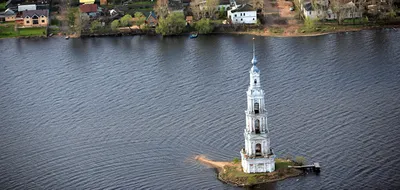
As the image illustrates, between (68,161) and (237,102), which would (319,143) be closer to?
(237,102)

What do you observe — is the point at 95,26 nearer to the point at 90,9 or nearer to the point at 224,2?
the point at 90,9

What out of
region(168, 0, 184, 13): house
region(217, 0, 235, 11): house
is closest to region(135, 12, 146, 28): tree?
region(168, 0, 184, 13): house

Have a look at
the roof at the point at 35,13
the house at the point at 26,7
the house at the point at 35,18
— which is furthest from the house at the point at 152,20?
the house at the point at 26,7

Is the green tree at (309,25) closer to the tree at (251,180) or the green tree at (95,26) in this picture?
the green tree at (95,26)

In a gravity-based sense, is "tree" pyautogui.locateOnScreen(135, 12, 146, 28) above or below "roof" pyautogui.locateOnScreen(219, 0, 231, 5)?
below

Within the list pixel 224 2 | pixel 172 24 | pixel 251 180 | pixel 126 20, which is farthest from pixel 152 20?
pixel 251 180

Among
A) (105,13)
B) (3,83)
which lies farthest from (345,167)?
(105,13)

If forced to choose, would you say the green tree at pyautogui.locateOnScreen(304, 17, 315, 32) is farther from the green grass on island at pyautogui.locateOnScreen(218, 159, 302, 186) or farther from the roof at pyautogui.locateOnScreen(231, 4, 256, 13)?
the green grass on island at pyautogui.locateOnScreen(218, 159, 302, 186)
